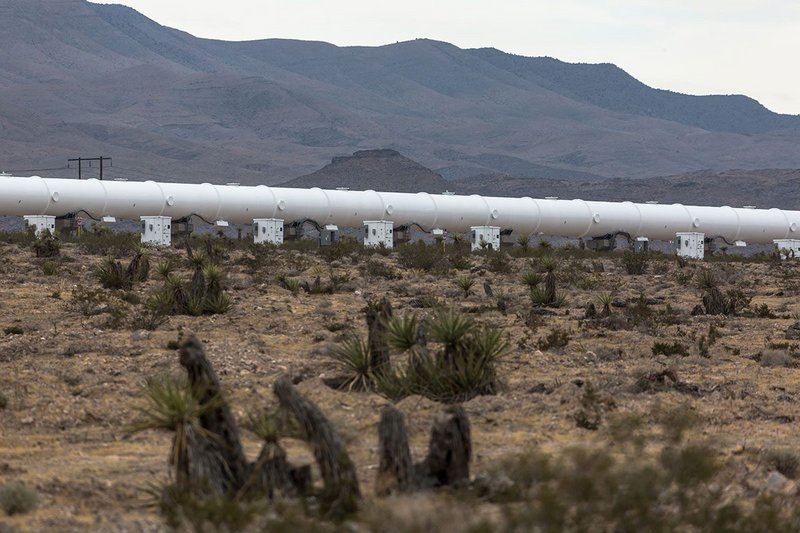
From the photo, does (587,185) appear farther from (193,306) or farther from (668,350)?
(668,350)

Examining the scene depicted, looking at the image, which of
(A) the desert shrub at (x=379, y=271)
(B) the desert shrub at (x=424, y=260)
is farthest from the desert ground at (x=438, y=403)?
(B) the desert shrub at (x=424, y=260)

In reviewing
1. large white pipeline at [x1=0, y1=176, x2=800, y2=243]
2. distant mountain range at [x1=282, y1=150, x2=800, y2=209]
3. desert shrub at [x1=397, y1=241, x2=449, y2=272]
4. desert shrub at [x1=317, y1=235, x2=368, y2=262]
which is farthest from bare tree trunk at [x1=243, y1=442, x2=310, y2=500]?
distant mountain range at [x1=282, y1=150, x2=800, y2=209]

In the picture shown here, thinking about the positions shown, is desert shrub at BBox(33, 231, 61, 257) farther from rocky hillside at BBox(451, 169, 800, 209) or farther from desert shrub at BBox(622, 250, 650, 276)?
rocky hillside at BBox(451, 169, 800, 209)

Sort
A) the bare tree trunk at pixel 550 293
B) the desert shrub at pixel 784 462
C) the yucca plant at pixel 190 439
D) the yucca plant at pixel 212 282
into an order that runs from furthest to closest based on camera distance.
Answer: the bare tree trunk at pixel 550 293, the yucca plant at pixel 212 282, the desert shrub at pixel 784 462, the yucca plant at pixel 190 439

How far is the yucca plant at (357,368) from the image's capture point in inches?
587

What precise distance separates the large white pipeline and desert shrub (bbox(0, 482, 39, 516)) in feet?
128

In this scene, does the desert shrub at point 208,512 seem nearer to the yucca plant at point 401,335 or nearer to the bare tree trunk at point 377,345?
the yucca plant at point 401,335

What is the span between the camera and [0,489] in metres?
9.55

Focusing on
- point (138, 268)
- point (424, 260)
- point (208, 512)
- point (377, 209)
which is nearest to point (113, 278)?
point (138, 268)

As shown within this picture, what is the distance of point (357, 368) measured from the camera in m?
15.0

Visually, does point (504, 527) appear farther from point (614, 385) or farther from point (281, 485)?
point (614, 385)

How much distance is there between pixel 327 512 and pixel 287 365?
8.04 metres

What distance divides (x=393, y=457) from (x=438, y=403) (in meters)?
4.31

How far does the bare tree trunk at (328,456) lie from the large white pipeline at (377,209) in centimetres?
3930
